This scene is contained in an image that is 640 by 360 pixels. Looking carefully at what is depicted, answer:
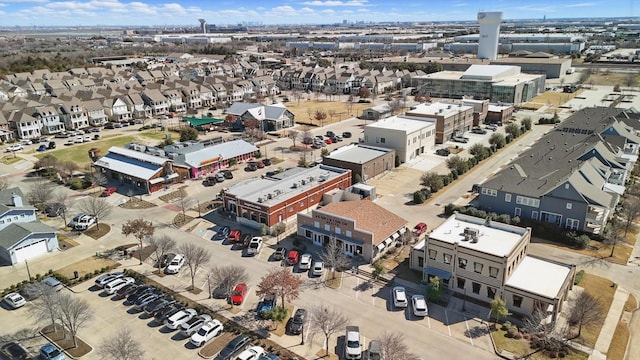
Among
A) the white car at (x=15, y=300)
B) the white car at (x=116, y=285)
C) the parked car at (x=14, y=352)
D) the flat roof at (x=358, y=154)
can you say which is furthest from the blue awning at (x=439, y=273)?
the white car at (x=15, y=300)

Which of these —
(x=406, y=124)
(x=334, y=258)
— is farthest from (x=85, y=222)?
(x=406, y=124)

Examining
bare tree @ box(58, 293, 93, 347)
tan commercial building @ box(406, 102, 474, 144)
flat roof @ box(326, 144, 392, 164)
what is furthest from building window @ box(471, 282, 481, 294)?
tan commercial building @ box(406, 102, 474, 144)

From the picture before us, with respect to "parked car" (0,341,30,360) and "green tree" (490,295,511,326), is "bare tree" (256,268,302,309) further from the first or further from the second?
"parked car" (0,341,30,360)

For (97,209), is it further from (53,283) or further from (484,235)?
(484,235)

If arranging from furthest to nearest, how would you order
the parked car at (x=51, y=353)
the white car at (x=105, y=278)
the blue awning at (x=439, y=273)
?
the white car at (x=105, y=278) < the blue awning at (x=439, y=273) < the parked car at (x=51, y=353)

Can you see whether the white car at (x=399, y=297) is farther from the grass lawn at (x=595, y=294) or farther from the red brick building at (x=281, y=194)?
the red brick building at (x=281, y=194)

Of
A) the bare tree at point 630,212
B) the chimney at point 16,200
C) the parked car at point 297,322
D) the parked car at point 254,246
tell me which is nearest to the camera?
the parked car at point 297,322

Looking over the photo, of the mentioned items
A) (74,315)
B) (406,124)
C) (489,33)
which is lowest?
(74,315)
